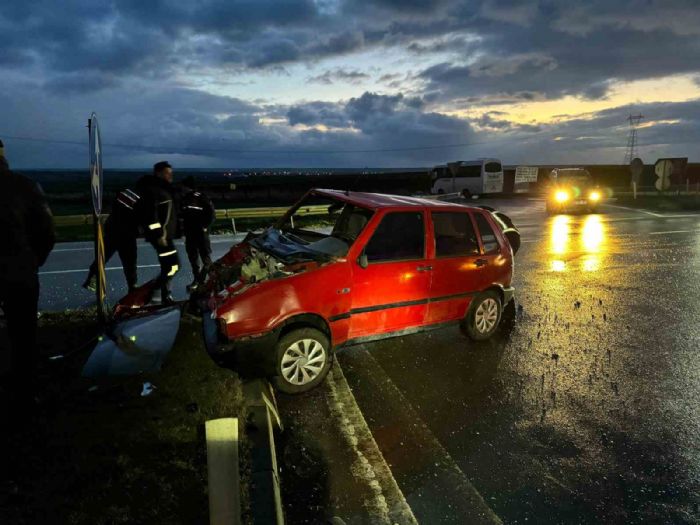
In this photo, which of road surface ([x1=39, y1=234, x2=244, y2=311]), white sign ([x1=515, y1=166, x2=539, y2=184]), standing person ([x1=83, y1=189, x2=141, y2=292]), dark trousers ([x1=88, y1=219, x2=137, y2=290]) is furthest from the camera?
white sign ([x1=515, y1=166, x2=539, y2=184])

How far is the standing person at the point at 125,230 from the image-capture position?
6.60 meters

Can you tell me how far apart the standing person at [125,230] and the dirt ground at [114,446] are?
2.29m

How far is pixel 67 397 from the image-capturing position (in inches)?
155

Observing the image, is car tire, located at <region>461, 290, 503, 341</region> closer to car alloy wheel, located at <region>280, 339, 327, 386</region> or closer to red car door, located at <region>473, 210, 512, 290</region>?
red car door, located at <region>473, 210, 512, 290</region>

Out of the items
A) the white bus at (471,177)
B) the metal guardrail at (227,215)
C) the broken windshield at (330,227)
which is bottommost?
the metal guardrail at (227,215)

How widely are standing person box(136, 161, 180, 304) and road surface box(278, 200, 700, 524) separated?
281 cm

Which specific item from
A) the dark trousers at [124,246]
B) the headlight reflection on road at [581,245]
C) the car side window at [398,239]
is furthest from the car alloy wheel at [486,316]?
the dark trousers at [124,246]

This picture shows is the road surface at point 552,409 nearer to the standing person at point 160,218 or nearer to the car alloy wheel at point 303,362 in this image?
the car alloy wheel at point 303,362

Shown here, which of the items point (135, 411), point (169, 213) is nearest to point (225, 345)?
point (135, 411)

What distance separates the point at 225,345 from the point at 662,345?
5.10 metres

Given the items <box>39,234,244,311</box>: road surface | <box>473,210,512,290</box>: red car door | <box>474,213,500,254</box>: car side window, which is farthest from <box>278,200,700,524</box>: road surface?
<box>39,234,244,311</box>: road surface

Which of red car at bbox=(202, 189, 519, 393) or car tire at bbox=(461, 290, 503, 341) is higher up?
red car at bbox=(202, 189, 519, 393)

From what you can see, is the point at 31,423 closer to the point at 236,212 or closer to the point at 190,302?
the point at 190,302

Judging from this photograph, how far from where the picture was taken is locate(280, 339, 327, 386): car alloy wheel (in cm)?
422
